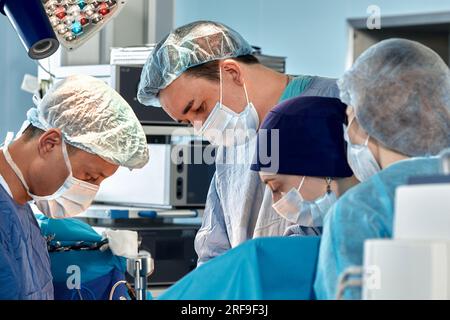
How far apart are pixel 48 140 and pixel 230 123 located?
1.71 ft

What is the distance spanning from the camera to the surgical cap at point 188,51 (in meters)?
2.47

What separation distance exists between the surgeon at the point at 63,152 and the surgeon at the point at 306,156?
0.37 m

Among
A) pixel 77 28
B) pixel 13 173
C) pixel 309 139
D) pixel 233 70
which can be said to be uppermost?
pixel 77 28

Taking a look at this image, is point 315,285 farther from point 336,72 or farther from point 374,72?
point 336,72

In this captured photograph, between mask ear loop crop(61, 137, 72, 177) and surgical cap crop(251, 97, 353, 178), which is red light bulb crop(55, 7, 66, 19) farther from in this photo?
surgical cap crop(251, 97, 353, 178)

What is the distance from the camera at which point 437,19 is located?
5.19m

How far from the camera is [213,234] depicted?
263cm

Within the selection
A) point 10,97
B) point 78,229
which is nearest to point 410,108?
point 78,229

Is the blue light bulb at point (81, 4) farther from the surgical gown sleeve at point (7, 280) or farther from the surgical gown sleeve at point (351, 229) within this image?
the surgical gown sleeve at point (351, 229)

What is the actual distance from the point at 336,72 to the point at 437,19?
662mm

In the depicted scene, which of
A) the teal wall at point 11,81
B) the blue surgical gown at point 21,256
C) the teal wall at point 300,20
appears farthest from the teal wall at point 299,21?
the blue surgical gown at point 21,256

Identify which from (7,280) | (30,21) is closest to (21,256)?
(7,280)

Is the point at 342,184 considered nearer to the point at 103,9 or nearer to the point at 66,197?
the point at 66,197

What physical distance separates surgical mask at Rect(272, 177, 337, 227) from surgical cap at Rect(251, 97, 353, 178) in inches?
1.7
